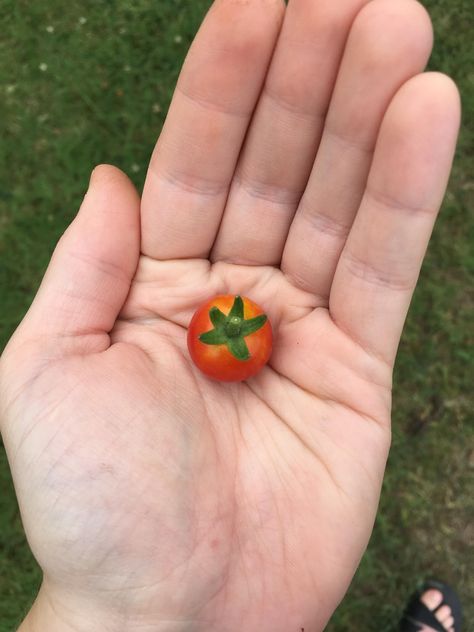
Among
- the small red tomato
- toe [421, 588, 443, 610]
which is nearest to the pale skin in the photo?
the small red tomato

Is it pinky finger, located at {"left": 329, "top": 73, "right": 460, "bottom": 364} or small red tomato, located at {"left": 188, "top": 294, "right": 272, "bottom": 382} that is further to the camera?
small red tomato, located at {"left": 188, "top": 294, "right": 272, "bottom": 382}

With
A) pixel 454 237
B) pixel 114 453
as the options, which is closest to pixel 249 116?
pixel 114 453

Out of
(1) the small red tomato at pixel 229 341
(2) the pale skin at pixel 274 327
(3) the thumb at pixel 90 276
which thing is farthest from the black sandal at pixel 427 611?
(3) the thumb at pixel 90 276

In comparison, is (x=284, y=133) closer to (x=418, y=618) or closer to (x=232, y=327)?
(x=232, y=327)

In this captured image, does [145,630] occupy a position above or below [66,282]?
below

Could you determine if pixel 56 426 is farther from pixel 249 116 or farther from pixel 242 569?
pixel 249 116

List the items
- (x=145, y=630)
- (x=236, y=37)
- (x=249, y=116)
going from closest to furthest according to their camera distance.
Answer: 1. (x=145, y=630)
2. (x=236, y=37)
3. (x=249, y=116)

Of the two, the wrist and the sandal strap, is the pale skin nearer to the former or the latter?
the wrist

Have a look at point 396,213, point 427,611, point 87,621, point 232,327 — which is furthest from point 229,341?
point 427,611
